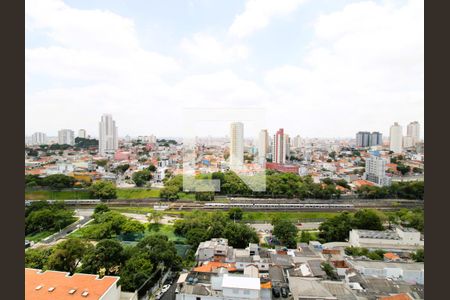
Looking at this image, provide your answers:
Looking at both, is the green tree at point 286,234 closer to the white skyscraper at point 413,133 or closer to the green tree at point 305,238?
the green tree at point 305,238

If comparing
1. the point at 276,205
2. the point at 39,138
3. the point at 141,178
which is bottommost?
the point at 276,205

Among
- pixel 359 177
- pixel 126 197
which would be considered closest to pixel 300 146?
pixel 359 177

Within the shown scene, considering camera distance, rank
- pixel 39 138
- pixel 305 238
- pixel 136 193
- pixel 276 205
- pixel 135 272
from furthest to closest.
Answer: pixel 39 138 → pixel 136 193 → pixel 276 205 → pixel 305 238 → pixel 135 272

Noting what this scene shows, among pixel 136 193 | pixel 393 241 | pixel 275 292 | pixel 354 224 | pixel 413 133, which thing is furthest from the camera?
pixel 413 133

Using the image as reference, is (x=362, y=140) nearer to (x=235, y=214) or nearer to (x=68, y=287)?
(x=235, y=214)

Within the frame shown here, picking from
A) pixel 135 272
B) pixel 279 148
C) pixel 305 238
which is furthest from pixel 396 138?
pixel 135 272

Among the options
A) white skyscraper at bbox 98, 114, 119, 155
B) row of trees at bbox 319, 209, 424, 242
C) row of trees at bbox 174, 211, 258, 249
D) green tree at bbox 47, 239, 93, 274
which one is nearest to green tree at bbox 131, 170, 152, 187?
white skyscraper at bbox 98, 114, 119, 155

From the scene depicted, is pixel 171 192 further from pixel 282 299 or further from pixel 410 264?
pixel 410 264
